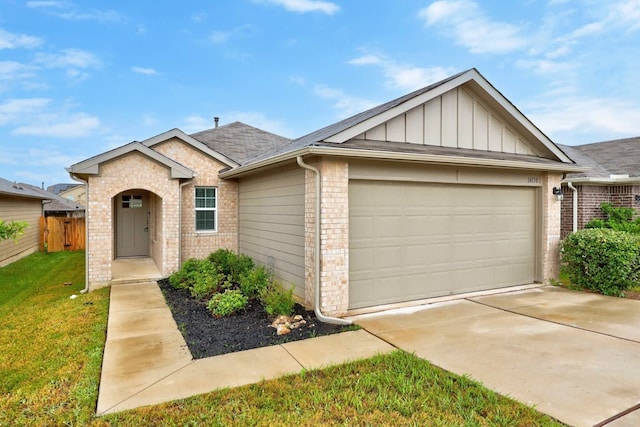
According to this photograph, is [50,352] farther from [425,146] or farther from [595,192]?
[595,192]

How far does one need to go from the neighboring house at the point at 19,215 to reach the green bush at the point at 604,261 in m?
15.0

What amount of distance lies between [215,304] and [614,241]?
26.9 feet

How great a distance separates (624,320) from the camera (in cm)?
606

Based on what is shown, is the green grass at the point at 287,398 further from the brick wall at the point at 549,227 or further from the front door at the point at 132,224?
Result: the front door at the point at 132,224

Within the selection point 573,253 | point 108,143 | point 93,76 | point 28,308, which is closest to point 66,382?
point 28,308

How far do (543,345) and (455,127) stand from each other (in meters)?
4.56

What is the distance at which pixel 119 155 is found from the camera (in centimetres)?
905

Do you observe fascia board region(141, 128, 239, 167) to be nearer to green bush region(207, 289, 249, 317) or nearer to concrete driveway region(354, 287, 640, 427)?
green bush region(207, 289, 249, 317)

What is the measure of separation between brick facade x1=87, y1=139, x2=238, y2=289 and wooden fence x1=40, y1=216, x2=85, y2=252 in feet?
29.9

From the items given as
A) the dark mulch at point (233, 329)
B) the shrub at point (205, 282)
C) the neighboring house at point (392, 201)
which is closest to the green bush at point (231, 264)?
the shrub at point (205, 282)

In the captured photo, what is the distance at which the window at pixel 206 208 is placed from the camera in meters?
10.9

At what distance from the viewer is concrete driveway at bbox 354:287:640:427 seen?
138 inches

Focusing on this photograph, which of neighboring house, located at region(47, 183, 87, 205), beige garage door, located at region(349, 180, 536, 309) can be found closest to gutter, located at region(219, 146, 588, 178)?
beige garage door, located at region(349, 180, 536, 309)

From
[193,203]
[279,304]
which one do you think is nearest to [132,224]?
[193,203]
